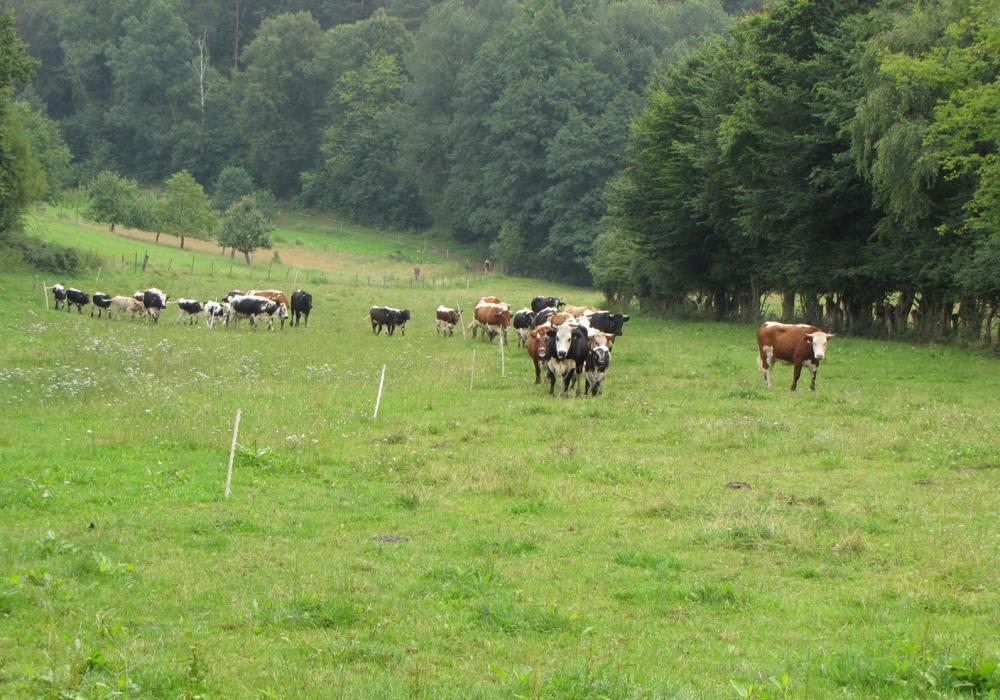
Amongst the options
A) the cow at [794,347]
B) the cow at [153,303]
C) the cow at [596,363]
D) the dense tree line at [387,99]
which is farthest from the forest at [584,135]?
the cow at [596,363]

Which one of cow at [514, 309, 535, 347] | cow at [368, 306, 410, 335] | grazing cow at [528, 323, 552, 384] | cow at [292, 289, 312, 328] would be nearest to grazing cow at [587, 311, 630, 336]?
cow at [514, 309, 535, 347]

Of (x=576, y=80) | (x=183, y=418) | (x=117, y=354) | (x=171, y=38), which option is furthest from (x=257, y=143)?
(x=183, y=418)

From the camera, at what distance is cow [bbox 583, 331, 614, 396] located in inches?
1048

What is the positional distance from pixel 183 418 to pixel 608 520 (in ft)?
31.1

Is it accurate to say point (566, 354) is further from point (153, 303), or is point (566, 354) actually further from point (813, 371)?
point (153, 303)

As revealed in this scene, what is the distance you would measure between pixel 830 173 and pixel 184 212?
61.4 meters

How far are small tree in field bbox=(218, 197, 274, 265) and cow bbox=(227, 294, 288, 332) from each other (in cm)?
3762

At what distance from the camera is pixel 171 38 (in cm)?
13625

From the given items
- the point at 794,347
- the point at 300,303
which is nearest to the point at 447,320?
the point at 300,303

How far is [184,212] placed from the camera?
88.6 meters

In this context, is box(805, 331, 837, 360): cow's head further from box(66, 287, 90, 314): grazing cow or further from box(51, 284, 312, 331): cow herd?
box(66, 287, 90, 314): grazing cow

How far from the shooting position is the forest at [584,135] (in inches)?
1390

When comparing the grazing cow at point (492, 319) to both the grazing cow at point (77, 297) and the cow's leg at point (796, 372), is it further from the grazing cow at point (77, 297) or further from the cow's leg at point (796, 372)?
the grazing cow at point (77, 297)

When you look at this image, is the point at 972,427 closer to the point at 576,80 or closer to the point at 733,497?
the point at 733,497
